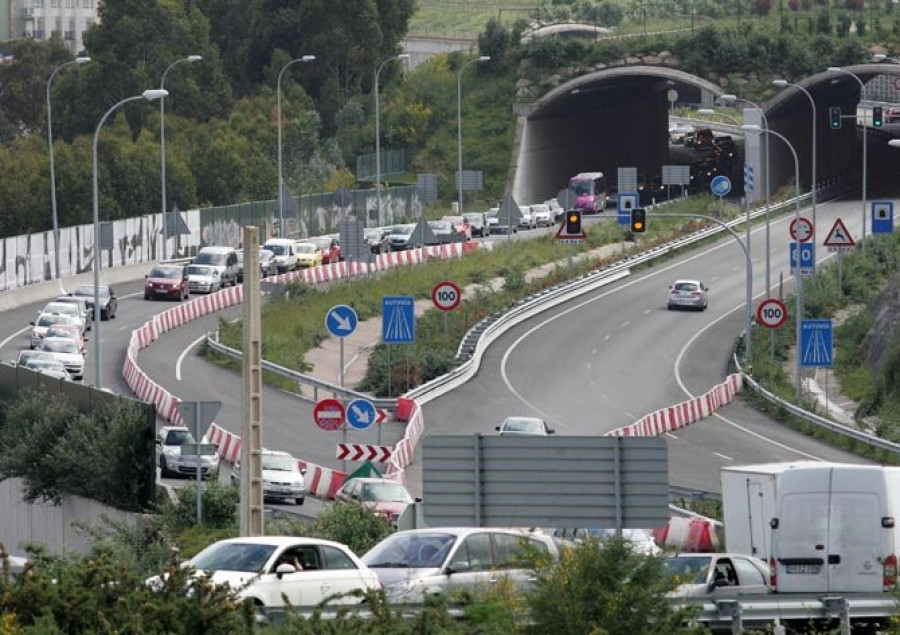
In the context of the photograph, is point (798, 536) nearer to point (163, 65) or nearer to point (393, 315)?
point (393, 315)

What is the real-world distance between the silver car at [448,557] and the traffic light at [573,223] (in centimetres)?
4272

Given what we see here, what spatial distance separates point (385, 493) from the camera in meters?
35.4

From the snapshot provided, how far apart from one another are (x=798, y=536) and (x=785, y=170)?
87.4 meters

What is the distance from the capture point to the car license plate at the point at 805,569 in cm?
2444

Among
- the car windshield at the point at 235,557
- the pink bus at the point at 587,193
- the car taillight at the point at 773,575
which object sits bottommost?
the pink bus at the point at 587,193

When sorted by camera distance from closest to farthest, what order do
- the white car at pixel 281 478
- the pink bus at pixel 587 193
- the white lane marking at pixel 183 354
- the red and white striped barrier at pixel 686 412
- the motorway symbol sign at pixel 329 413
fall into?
1. the motorway symbol sign at pixel 329 413
2. the white car at pixel 281 478
3. the red and white striped barrier at pixel 686 412
4. the white lane marking at pixel 183 354
5. the pink bus at pixel 587 193

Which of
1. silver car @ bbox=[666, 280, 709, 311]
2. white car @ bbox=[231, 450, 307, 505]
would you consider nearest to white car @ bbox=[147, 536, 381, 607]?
white car @ bbox=[231, 450, 307, 505]

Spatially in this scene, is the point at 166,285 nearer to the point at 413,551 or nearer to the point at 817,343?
the point at 817,343

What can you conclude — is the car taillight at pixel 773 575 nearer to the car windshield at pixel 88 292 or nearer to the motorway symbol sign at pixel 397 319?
the motorway symbol sign at pixel 397 319

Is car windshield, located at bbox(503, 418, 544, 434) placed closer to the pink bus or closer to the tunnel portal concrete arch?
the pink bus

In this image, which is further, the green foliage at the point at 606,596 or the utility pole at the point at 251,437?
the utility pole at the point at 251,437

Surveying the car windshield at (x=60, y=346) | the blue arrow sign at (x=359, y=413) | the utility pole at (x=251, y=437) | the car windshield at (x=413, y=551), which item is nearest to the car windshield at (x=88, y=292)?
the car windshield at (x=60, y=346)

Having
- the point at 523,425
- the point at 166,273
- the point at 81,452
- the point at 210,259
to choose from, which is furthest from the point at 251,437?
the point at 210,259

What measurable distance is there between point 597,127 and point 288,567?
99.1 meters
